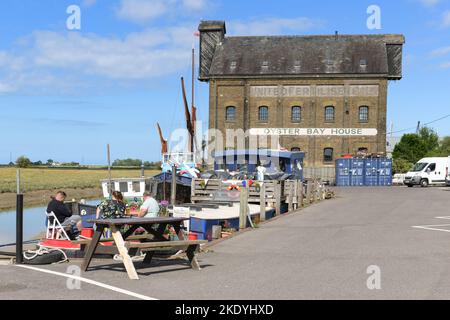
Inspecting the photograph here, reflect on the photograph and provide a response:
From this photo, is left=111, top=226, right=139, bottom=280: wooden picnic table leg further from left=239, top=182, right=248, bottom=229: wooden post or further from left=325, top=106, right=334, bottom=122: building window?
left=325, top=106, right=334, bottom=122: building window

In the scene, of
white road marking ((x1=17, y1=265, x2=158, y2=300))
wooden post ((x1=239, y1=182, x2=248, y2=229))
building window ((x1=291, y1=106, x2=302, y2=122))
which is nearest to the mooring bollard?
white road marking ((x1=17, y1=265, x2=158, y2=300))

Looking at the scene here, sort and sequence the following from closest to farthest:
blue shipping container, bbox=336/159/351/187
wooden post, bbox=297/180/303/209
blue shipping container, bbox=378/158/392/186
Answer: wooden post, bbox=297/180/303/209, blue shipping container, bbox=378/158/392/186, blue shipping container, bbox=336/159/351/187

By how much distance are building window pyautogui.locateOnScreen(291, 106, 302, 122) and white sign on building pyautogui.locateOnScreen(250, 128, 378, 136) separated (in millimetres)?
940

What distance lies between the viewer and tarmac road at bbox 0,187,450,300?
845cm

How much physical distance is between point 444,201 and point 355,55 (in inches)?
1240

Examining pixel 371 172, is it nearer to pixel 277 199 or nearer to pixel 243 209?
pixel 277 199

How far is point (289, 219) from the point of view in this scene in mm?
20672

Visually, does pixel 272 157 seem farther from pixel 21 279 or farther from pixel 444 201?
pixel 21 279

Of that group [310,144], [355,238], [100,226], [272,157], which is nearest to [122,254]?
[100,226]

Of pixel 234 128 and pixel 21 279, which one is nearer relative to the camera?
pixel 21 279

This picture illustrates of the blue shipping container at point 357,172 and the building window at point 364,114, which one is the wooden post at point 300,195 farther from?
the building window at point 364,114

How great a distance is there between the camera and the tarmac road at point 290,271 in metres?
8.45

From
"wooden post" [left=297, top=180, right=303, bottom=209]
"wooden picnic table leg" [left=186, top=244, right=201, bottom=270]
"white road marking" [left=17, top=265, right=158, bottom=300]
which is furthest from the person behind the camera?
"wooden post" [left=297, top=180, right=303, bottom=209]

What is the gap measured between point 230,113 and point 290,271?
4837 centimetres
